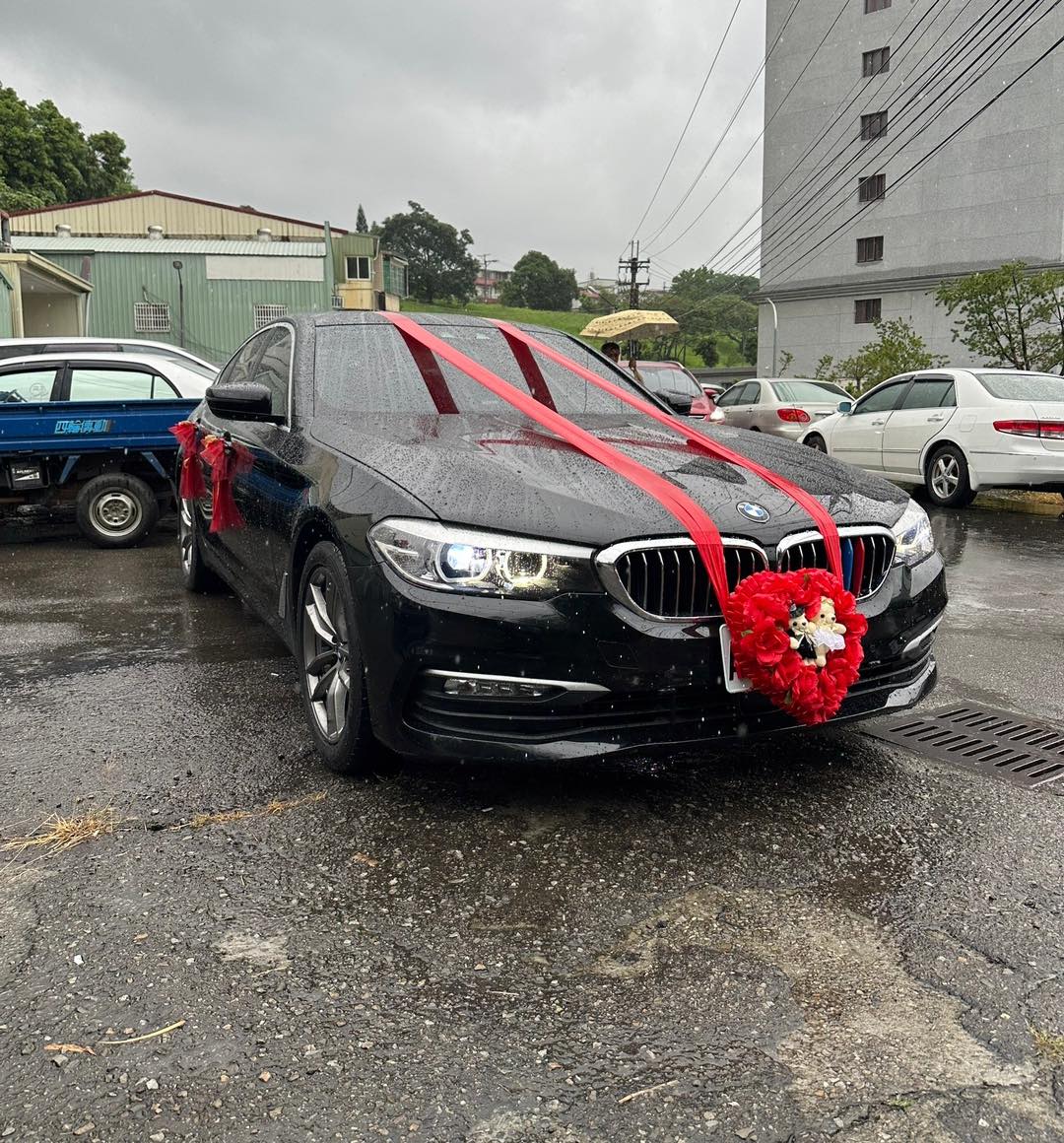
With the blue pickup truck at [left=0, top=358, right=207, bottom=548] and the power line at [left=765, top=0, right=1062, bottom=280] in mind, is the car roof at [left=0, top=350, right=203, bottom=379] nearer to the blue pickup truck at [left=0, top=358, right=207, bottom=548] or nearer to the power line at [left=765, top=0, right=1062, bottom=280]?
the blue pickup truck at [left=0, top=358, right=207, bottom=548]

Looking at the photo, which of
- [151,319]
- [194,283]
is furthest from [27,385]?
[151,319]

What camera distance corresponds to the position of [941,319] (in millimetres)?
41250

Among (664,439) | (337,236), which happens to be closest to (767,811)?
(664,439)

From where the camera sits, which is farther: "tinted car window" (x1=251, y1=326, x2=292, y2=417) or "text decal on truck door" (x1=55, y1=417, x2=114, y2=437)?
"text decal on truck door" (x1=55, y1=417, x2=114, y2=437)

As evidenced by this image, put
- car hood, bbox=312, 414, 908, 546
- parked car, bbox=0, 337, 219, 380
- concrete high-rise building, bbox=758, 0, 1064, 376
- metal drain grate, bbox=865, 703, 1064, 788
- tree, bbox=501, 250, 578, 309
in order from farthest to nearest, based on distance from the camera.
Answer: tree, bbox=501, 250, 578, 309
concrete high-rise building, bbox=758, 0, 1064, 376
parked car, bbox=0, 337, 219, 380
metal drain grate, bbox=865, 703, 1064, 788
car hood, bbox=312, 414, 908, 546

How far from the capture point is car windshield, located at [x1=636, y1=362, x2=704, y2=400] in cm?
1530

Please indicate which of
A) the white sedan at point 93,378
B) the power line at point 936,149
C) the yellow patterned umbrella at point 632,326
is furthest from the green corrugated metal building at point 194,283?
the white sedan at point 93,378

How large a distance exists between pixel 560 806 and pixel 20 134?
63.7 metres

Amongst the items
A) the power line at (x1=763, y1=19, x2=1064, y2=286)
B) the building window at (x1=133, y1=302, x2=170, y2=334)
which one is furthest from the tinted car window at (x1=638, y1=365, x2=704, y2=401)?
the power line at (x1=763, y1=19, x2=1064, y2=286)

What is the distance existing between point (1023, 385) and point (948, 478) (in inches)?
47.1

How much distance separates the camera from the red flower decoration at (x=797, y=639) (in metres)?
2.94

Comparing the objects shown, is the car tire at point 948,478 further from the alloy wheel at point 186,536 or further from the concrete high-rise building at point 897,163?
the concrete high-rise building at point 897,163

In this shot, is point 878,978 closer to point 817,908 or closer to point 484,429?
point 817,908

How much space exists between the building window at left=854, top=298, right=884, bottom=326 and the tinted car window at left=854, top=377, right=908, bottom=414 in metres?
32.8
